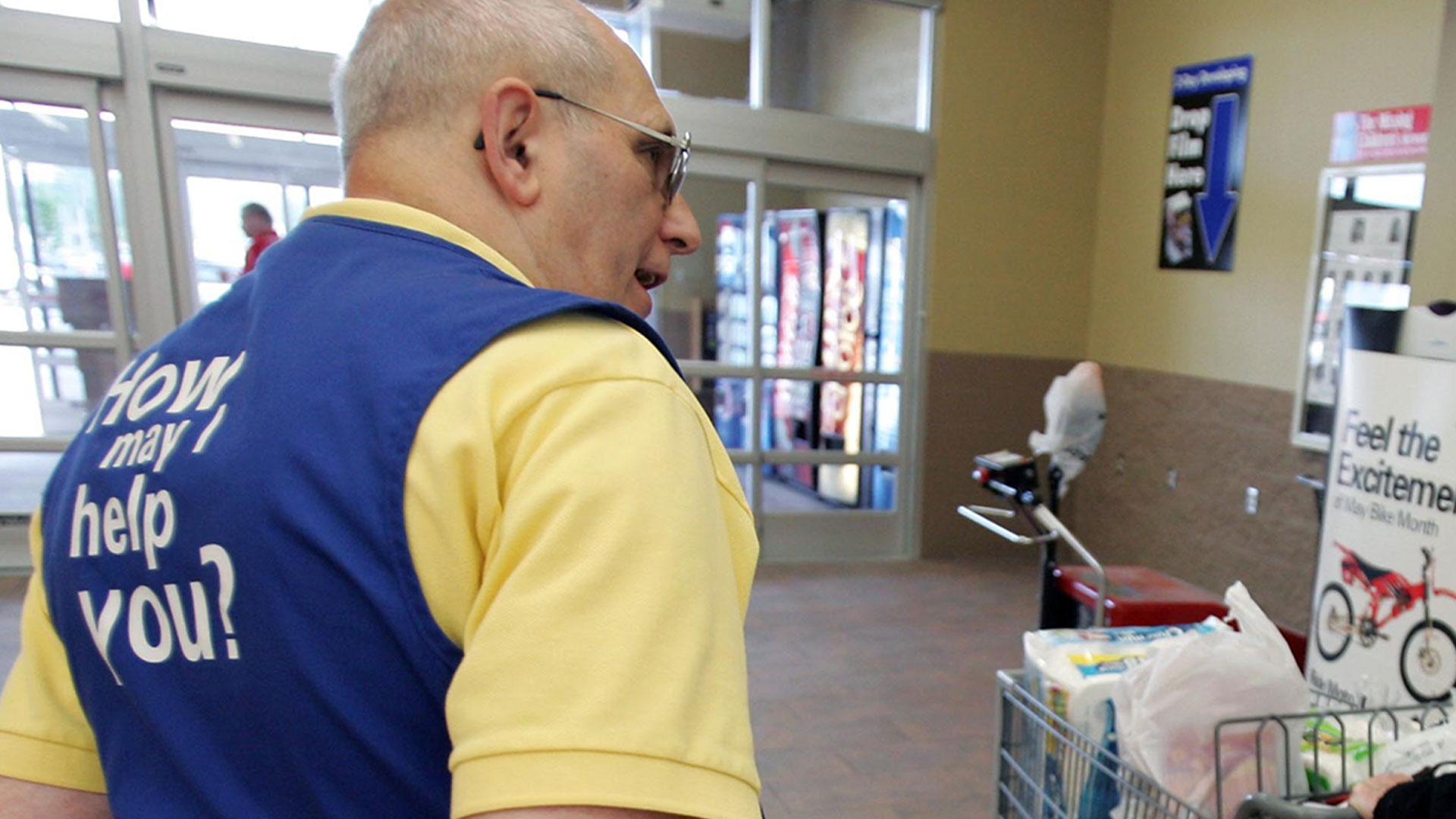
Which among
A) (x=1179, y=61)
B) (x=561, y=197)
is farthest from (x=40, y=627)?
(x=1179, y=61)

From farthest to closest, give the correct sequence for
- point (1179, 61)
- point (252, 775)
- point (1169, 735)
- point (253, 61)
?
point (1179, 61) < point (253, 61) < point (1169, 735) < point (252, 775)

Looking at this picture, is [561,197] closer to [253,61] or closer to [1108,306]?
[253,61]

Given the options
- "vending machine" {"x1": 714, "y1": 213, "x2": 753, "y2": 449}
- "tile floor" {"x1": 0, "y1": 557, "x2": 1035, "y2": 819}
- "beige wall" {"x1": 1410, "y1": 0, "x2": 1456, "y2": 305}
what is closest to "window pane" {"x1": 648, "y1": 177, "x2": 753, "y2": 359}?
"vending machine" {"x1": 714, "y1": 213, "x2": 753, "y2": 449}

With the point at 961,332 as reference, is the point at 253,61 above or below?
above

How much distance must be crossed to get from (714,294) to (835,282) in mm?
860

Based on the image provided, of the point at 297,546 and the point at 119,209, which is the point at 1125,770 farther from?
the point at 119,209

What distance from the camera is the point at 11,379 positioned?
13.7 ft

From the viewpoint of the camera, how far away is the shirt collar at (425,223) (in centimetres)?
58

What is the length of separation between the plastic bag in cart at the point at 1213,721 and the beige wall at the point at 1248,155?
11.6 ft

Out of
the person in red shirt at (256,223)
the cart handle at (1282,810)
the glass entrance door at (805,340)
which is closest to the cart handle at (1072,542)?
the cart handle at (1282,810)

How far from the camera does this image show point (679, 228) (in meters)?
0.77

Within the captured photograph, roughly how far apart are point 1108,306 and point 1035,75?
149cm

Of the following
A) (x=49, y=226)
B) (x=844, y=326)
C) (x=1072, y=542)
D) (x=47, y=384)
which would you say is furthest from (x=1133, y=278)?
(x=47, y=384)

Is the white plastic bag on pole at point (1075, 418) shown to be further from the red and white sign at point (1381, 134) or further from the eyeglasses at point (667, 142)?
the red and white sign at point (1381, 134)
